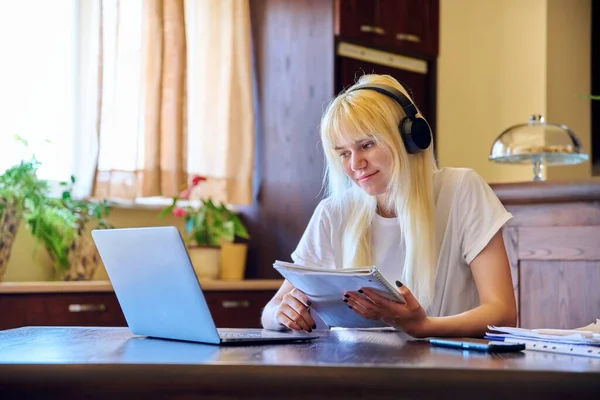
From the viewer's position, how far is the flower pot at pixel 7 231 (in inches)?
112

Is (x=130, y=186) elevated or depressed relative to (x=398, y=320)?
elevated

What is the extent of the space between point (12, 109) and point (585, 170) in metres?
3.10

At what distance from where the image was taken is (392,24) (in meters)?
3.63

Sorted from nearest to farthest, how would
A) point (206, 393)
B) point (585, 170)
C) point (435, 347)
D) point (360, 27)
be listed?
point (206, 393) < point (435, 347) < point (360, 27) < point (585, 170)

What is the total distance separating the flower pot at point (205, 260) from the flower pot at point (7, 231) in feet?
2.36

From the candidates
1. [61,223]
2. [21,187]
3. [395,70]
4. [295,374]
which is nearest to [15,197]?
[21,187]

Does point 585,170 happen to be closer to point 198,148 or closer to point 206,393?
point 198,148

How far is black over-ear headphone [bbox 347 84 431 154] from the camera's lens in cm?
187

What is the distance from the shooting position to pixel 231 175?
3.57 metres

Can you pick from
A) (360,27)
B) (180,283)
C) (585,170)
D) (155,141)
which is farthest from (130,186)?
(585,170)

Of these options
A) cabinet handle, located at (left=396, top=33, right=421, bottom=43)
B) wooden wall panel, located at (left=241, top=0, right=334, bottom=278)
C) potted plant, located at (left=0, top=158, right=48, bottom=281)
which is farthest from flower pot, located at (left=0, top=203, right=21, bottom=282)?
cabinet handle, located at (left=396, top=33, right=421, bottom=43)

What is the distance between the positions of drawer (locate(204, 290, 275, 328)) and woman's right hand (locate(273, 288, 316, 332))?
4.60 ft

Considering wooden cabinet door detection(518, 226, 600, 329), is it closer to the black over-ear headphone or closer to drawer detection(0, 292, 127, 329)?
the black over-ear headphone

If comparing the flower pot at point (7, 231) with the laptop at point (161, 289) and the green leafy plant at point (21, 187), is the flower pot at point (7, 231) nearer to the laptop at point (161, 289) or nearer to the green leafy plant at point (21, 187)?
the green leafy plant at point (21, 187)
